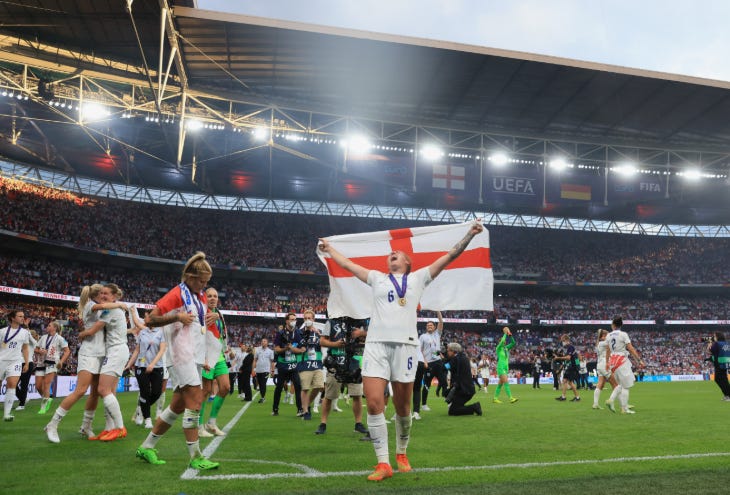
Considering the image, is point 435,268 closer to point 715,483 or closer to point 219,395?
point 715,483

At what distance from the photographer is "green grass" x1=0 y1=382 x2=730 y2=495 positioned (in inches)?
187

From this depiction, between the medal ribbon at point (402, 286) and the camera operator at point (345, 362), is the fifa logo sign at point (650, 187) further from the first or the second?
the medal ribbon at point (402, 286)

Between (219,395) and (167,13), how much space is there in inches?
761

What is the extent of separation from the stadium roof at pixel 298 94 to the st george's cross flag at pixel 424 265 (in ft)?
58.1

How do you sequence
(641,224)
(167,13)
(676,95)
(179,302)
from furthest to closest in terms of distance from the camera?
(641,224) < (676,95) < (167,13) < (179,302)

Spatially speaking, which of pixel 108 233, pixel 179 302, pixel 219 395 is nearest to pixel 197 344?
pixel 179 302

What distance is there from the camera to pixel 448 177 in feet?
115

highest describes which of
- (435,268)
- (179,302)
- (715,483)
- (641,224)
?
(641,224)

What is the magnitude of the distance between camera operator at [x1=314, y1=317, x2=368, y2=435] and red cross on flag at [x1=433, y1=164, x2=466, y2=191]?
2600 centimetres

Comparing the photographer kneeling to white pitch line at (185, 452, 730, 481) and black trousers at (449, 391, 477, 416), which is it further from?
white pitch line at (185, 452, 730, 481)

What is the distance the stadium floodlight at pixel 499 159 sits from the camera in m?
37.0

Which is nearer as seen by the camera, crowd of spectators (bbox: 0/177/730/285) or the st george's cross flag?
the st george's cross flag

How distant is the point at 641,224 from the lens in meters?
57.2

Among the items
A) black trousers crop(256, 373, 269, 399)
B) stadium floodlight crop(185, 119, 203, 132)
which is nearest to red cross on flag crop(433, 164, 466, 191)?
stadium floodlight crop(185, 119, 203, 132)
